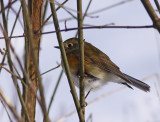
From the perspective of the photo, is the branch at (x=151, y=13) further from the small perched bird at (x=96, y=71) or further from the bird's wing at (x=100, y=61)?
the bird's wing at (x=100, y=61)

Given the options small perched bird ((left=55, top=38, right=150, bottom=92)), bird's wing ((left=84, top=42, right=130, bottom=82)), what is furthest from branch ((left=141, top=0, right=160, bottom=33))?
bird's wing ((left=84, top=42, right=130, bottom=82))

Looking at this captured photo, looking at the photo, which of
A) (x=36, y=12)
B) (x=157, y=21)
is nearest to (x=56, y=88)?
(x=36, y=12)

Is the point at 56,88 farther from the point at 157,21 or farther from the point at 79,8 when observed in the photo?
the point at 157,21

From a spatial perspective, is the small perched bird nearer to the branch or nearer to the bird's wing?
the bird's wing

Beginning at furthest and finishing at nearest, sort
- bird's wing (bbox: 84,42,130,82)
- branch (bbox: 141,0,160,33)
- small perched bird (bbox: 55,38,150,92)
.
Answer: bird's wing (bbox: 84,42,130,82) < small perched bird (bbox: 55,38,150,92) < branch (bbox: 141,0,160,33)

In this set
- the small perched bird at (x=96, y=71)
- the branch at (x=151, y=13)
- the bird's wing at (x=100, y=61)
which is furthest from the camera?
the bird's wing at (x=100, y=61)

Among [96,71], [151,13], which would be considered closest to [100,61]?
[96,71]

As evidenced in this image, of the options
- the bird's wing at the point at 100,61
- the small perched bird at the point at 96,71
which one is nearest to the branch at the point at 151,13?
the small perched bird at the point at 96,71

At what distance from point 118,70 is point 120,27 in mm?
2267

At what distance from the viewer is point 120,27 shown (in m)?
1.62

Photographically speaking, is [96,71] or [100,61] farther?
[100,61]

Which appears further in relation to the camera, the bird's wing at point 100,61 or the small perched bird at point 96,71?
the bird's wing at point 100,61

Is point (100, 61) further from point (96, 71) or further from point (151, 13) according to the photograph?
point (151, 13)

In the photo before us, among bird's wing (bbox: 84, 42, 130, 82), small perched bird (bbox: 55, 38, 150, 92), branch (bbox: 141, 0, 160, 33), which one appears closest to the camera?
branch (bbox: 141, 0, 160, 33)
